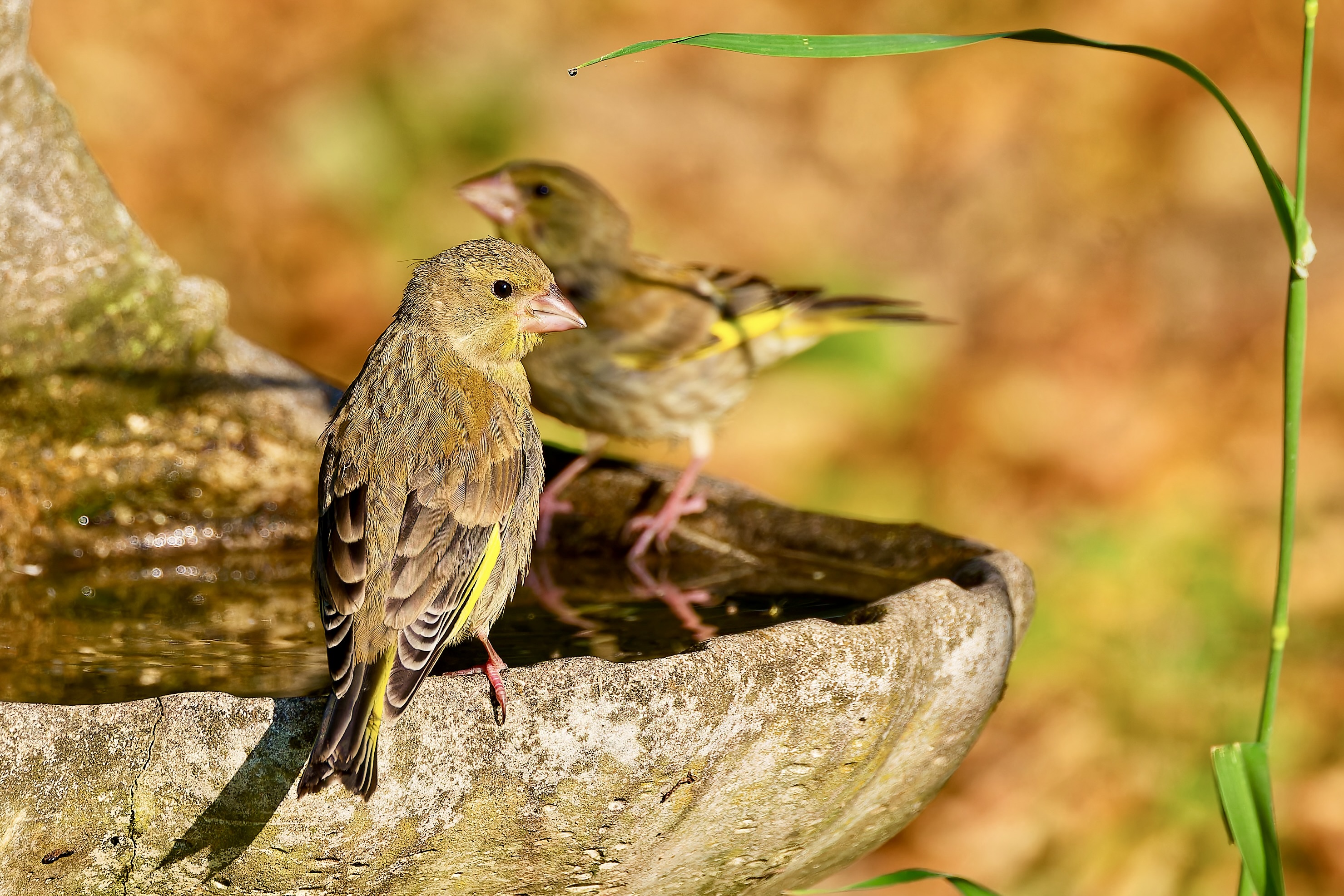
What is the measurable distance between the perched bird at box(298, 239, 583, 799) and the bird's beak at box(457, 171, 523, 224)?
4.76ft

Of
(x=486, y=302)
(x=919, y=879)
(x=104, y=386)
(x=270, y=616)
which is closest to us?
(x=919, y=879)

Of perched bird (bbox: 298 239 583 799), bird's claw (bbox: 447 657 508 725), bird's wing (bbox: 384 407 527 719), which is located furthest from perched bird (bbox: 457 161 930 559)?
bird's claw (bbox: 447 657 508 725)

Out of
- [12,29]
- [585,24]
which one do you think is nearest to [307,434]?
[12,29]

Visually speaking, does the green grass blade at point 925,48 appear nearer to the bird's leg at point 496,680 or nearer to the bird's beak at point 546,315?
the bird's leg at point 496,680

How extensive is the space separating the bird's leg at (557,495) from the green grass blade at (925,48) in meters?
1.94

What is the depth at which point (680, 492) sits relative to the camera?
12.8 feet

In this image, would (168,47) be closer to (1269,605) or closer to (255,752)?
(1269,605)

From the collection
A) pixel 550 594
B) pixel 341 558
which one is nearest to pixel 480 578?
pixel 341 558

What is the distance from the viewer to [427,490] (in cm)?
268

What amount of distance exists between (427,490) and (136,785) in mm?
781

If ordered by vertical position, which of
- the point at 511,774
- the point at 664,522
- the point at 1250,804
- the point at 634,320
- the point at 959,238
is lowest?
the point at 511,774

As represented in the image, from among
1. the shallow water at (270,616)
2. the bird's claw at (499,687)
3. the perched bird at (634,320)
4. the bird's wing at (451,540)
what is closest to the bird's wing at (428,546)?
the bird's wing at (451,540)

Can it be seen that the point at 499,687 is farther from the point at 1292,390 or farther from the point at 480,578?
the point at 1292,390

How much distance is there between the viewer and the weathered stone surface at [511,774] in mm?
2072
